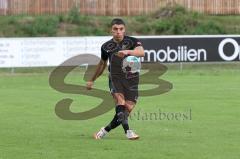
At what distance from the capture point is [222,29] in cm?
4422

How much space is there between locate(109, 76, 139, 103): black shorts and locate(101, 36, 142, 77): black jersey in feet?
0.35

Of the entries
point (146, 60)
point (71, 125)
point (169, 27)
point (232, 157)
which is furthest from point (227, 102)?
point (169, 27)

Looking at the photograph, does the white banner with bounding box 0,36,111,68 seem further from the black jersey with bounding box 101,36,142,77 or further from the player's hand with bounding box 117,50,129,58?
the player's hand with bounding box 117,50,129,58

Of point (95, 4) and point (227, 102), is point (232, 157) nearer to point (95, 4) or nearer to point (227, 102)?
point (227, 102)

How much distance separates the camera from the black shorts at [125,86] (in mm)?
12797

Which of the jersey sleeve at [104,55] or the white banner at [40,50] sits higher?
the jersey sleeve at [104,55]

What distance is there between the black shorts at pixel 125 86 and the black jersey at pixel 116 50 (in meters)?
0.11

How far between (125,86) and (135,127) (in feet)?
7.56

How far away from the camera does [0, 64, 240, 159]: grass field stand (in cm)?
1159

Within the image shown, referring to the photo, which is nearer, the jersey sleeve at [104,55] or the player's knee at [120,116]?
the player's knee at [120,116]
